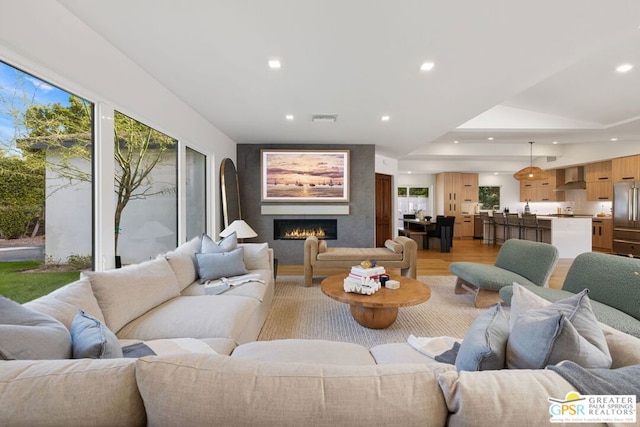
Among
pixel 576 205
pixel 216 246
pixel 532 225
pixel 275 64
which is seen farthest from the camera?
pixel 576 205

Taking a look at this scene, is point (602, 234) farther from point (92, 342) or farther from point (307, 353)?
point (92, 342)

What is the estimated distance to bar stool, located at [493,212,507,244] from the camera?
27.6ft

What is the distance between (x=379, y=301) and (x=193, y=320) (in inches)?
61.2

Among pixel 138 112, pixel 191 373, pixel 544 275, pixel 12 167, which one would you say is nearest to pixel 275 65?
pixel 138 112

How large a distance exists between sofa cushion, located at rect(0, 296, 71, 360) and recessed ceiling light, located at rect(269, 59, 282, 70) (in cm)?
234

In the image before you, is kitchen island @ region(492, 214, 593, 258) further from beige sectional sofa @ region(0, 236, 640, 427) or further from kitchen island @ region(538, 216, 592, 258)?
beige sectional sofa @ region(0, 236, 640, 427)

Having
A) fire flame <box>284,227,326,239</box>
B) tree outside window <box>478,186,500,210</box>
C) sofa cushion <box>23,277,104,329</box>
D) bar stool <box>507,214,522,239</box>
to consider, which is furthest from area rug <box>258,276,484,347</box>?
tree outside window <box>478,186,500,210</box>

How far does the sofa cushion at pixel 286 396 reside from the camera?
2.24ft

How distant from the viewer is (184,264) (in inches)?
111

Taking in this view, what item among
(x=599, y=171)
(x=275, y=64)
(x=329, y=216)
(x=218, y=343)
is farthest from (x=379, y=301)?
(x=599, y=171)

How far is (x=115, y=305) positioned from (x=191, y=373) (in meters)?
1.49

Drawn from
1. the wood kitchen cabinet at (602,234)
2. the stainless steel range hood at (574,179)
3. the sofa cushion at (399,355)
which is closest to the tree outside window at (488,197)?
the stainless steel range hood at (574,179)

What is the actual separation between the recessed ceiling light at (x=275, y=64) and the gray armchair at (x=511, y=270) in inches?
125

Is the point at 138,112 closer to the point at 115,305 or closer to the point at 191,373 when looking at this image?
the point at 115,305
